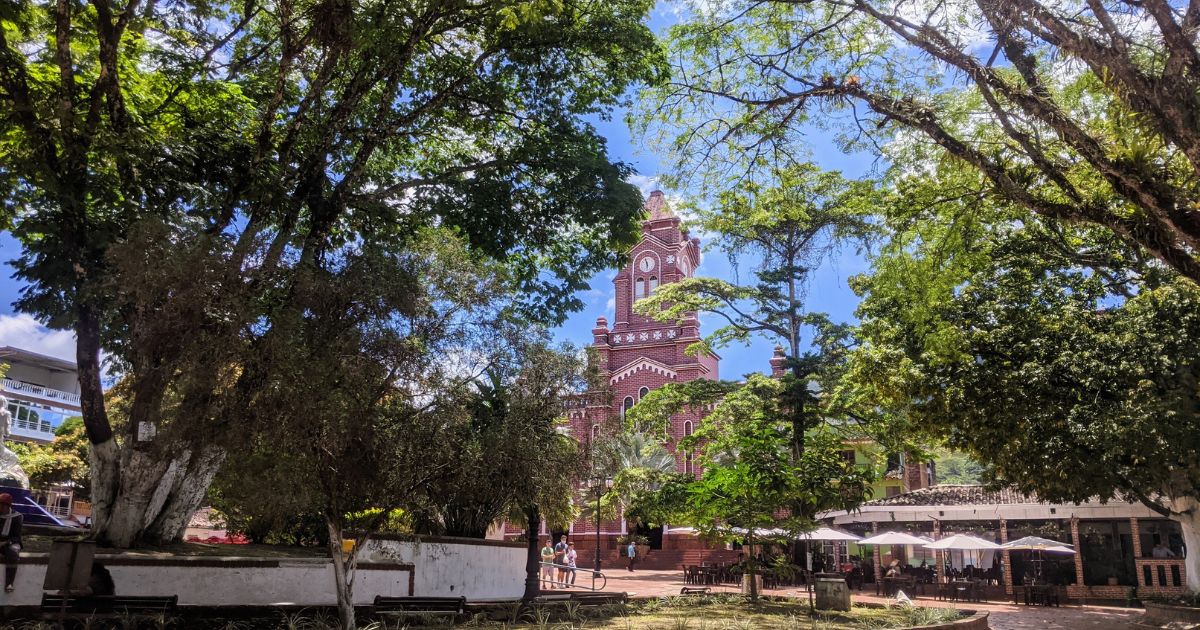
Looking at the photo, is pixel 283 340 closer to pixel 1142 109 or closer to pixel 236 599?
pixel 236 599

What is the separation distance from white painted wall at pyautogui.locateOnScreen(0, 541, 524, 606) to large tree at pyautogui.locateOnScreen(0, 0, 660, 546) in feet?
5.19

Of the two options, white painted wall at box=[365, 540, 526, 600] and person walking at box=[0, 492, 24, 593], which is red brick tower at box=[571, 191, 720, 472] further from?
person walking at box=[0, 492, 24, 593]

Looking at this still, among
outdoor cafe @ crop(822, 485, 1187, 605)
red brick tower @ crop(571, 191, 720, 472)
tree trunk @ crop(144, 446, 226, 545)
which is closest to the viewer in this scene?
tree trunk @ crop(144, 446, 226, 545)

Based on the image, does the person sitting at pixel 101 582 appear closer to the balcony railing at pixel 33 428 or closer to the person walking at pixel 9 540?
the person walking at pixel 9 540

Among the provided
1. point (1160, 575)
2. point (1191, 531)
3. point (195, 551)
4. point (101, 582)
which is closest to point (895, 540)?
point (1160, 575)

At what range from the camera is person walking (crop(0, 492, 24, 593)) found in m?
9.37

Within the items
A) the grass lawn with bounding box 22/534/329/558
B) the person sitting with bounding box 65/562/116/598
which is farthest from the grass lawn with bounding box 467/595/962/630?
the person sitting with bounding box 65/562/116/598

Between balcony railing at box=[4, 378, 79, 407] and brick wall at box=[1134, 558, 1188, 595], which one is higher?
balcony railing at box=[4, 378, 79, 407]

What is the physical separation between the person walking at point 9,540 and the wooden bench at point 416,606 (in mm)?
4567

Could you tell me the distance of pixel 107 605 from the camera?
8.97 meters

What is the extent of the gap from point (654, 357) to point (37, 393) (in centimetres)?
4156

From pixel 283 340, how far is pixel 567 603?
26.3 feet

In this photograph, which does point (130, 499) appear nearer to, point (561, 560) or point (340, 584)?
point (340, 584)

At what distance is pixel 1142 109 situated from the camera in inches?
259
